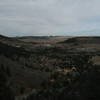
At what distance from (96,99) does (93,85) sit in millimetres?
1385

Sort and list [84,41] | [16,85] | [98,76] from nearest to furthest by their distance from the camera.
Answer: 1. [98,76]
2. [16,85]
3. [84,41]

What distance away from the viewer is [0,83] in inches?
568

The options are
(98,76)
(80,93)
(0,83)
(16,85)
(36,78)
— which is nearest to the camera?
(80,93)

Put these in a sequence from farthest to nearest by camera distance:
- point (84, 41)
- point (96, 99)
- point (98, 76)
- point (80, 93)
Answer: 1. point (84, 41)
2. point (98, 76)
3. point (80, 93)
4. point (96, 99)

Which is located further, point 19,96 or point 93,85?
point 19,96

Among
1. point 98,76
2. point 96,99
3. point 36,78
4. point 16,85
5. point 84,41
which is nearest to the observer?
point 96,99

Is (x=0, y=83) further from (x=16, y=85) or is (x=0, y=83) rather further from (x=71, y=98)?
(x=71, y=98)

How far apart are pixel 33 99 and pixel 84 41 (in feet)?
301

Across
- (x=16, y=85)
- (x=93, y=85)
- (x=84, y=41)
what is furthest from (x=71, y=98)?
(x=84, y=41)

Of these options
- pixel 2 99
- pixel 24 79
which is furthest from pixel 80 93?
pixel 24 79

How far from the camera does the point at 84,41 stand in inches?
4031

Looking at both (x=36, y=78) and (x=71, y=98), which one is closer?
(x=71, y=98)

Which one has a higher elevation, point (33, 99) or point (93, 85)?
point (93, 85)

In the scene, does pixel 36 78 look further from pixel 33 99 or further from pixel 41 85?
pixel 33 99
